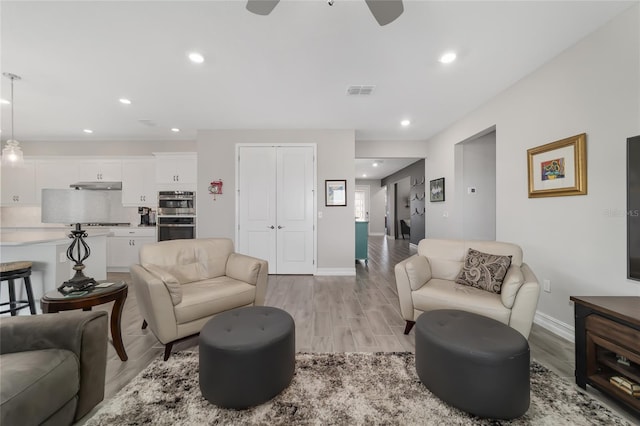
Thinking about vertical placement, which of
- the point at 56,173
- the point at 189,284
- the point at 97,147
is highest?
the point at 97,147

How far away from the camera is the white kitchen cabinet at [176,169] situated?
5.00 meters

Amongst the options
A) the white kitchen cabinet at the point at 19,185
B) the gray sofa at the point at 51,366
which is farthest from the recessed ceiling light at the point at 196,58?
the white kitchen cabinet at the point at 19,185

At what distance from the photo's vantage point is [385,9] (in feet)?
5.00

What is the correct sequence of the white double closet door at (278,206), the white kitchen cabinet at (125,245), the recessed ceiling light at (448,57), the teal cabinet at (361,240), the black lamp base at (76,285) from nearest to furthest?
Answer: the black lamp base at (76,285) → the recessed ceiling light at (448,57) → the white double closet door at (278,206) → the white kitchen cabinet at (125,245) → the teal cabinet at (361,240)

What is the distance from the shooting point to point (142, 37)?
2176 mm

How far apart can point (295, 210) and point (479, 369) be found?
3.65m

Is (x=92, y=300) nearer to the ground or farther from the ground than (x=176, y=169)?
nearer to the ground

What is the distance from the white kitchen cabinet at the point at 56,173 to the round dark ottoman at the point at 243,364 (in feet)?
19.1

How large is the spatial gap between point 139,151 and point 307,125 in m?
3.79

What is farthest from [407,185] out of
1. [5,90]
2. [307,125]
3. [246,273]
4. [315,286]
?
[5,90]

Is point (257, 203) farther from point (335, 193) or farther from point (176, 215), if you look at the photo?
point (176, 215)

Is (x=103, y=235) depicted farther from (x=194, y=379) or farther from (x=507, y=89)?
(x=507, y=89)

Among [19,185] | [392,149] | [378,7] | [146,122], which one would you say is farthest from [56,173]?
[392,149]

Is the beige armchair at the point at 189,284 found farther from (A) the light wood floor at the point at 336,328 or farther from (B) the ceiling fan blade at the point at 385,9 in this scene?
(B) the ceiling fan blade at the point at 385,9
